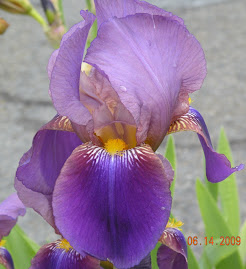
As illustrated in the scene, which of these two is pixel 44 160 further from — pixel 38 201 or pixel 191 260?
pixel 191 260

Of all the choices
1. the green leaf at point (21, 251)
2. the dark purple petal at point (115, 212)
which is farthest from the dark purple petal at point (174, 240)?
the green leaf at point (21, 251)

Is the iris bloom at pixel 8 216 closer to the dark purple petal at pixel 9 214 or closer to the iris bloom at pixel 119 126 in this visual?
the dark purple petal at pixel 9 214

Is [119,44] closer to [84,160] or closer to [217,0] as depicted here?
[84,160]

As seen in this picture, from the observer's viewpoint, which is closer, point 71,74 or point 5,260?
point 71,74

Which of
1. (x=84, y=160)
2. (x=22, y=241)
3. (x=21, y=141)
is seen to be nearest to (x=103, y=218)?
(x=84, y=160)

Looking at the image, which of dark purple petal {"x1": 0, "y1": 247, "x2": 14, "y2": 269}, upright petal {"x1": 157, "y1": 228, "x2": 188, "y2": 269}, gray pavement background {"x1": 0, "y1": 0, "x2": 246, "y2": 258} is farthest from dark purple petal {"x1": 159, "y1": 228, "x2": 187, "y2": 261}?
gray pavement background {"x1": 0, "y1": 0, "x2": 246, "y2": 258}

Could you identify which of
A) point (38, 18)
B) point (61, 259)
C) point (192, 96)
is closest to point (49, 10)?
point (38, 18)

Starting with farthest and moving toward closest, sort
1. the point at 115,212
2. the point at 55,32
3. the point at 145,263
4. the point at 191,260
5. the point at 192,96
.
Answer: the point at 192,96 < the point at 55,32 < the point at 191,260 < the point at 145,263 < the point at 115,212
